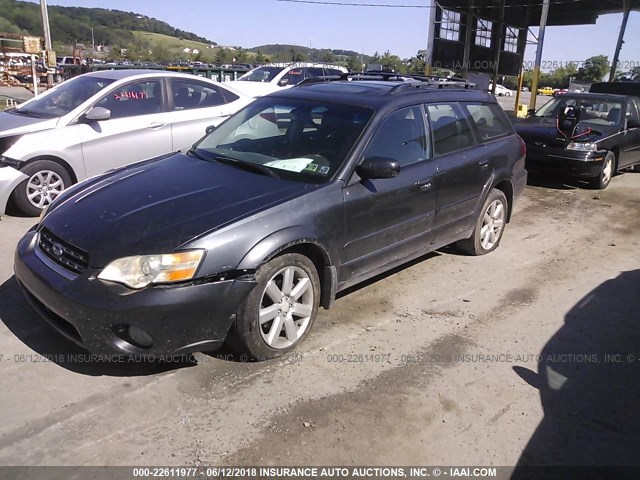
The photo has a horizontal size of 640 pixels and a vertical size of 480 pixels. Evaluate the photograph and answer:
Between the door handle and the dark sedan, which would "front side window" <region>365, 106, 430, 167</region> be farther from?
the dark sedan

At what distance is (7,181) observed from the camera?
579cm

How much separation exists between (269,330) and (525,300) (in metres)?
2.46

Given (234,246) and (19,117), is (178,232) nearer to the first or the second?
(234,246)

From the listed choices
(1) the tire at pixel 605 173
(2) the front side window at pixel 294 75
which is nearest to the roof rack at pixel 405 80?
(1) the tire at pixel 605 173

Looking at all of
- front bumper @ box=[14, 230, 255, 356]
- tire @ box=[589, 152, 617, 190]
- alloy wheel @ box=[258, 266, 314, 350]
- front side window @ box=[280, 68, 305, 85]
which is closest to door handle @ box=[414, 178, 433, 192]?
alloy wheel @ box=[258, 266, 314, 350]

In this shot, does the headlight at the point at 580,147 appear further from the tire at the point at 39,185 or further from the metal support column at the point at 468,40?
the metal support column at the point at 468,40

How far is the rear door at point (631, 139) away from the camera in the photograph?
9.59 metres

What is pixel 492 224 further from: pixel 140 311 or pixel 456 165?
pixel 140 311

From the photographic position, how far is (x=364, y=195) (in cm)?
388

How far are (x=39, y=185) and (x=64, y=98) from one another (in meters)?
1.27

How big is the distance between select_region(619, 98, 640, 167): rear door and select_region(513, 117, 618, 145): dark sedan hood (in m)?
0.40

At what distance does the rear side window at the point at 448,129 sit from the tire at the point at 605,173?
16.7ft

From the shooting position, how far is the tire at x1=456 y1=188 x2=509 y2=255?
546cm

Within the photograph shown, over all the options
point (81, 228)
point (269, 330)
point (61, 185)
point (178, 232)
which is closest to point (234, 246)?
point (178, 232)
